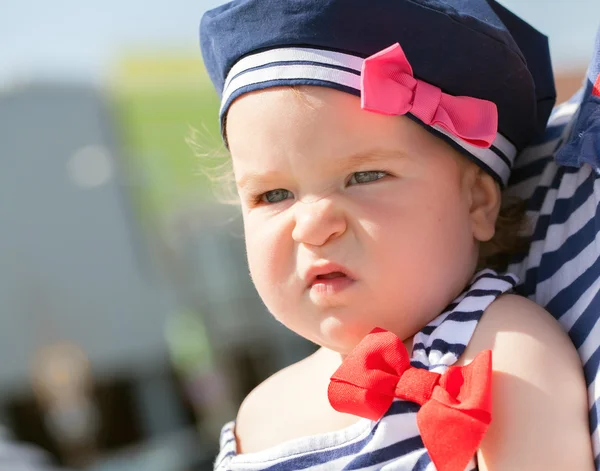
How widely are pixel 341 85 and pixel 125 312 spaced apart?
5.20m

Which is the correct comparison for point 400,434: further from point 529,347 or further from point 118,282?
point 118,282

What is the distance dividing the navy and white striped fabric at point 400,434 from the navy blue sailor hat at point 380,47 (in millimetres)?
209

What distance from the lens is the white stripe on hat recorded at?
96 centimetres

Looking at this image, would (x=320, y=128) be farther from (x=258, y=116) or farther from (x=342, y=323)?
(x=342, y=323)

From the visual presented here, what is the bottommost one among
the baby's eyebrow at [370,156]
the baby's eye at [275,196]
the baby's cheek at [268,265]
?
the baby's cheek at [268,265]

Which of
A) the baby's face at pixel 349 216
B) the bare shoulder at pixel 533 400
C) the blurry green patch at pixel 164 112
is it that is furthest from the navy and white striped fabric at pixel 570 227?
the blurry green patch at pixel 164 112

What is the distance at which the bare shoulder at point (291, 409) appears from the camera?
3.46 ft

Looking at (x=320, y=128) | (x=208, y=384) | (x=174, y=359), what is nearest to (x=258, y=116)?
(x=320, y=128)

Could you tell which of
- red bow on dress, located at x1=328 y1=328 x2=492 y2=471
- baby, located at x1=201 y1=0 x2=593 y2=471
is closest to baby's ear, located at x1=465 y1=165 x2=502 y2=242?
baby, located at x1=201 y1=0 x2=593 y2=471

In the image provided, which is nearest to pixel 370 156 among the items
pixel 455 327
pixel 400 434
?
pixel 455 327

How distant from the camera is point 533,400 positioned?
2.72 ft

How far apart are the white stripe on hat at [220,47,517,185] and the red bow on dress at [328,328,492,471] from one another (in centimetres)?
31

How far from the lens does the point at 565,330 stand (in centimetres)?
98

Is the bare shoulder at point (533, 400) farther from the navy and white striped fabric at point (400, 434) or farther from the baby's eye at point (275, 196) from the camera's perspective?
the baby's eye at point (275, 196)
